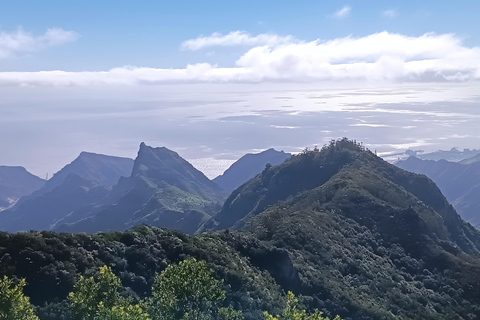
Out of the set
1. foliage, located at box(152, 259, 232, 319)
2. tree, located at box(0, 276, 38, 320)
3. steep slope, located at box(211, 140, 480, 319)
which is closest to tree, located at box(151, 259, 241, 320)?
foliage, located at box(152, 259, 232, 319)

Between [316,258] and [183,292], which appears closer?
[183,292]

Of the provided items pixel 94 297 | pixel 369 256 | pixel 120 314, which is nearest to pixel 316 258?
pixel 369 256

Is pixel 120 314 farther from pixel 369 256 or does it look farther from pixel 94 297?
pixel 369 256

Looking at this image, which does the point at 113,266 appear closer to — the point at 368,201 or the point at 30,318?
the point at 30,318

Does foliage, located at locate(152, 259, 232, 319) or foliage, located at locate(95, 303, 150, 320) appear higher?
foliage, located at locate(95, 303, 150, 320)

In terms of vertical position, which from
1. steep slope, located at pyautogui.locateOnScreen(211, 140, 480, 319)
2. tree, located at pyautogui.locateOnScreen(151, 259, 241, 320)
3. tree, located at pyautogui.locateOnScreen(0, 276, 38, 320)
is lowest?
steep slope, located at pyautogui.locateOnScreen(211, 140, 480, 319)

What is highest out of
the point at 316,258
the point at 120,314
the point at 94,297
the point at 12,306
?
the point at 120,314

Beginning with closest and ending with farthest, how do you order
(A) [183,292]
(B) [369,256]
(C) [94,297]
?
(C) [94,297] < (A) [183,292] < (B) [369,256]

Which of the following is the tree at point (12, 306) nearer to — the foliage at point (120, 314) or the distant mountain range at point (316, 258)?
the foliage at point (120, 314)

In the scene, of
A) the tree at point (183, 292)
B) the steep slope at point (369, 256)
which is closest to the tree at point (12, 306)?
the tree at point (183, 292)

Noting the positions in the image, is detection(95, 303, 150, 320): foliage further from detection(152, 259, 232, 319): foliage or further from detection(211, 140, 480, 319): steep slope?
detection(211, 140, 480, 319): steep slope
